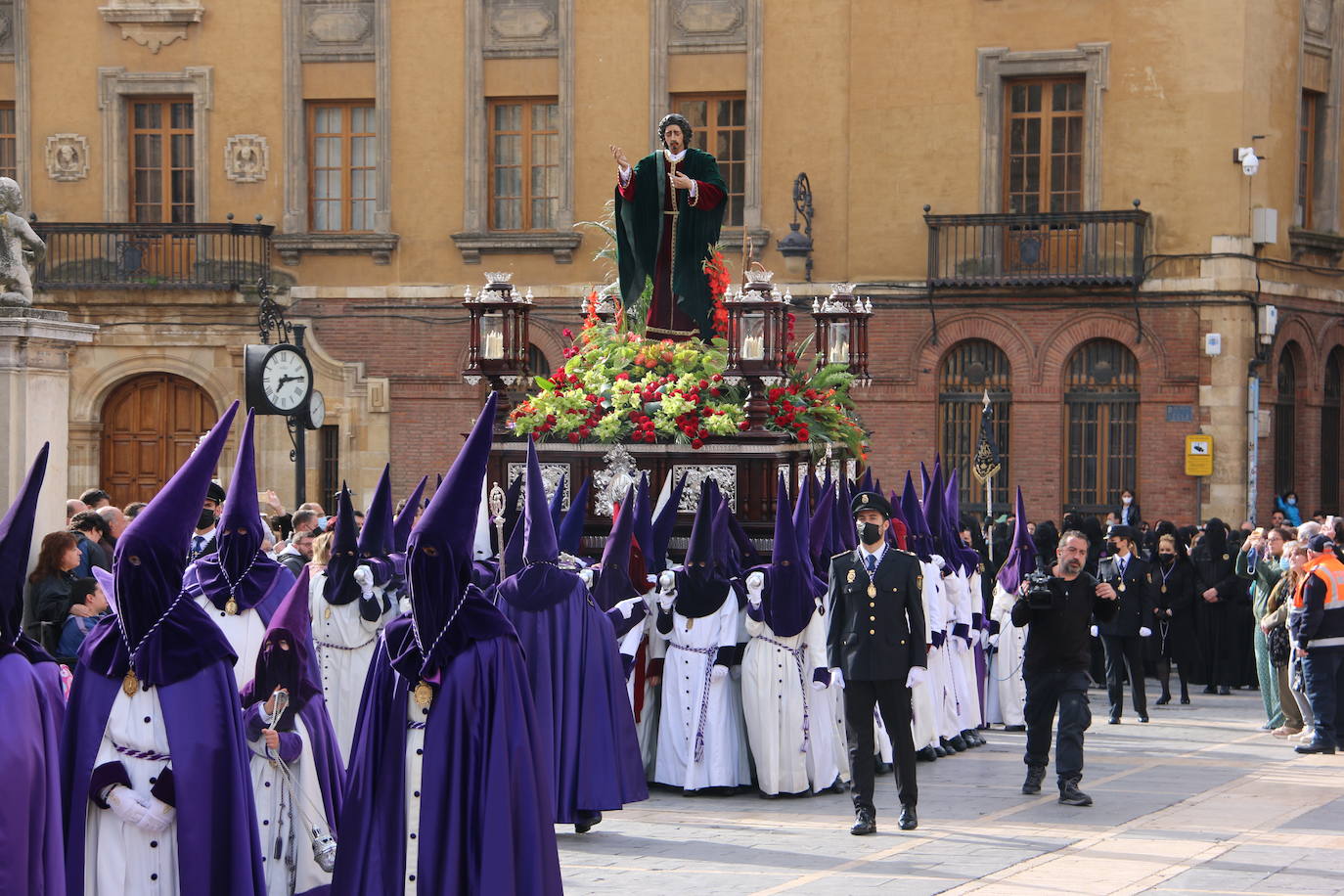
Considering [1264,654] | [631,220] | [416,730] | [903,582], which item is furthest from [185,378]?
[416,730]

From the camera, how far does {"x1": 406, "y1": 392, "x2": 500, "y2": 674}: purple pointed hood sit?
24.5 ft

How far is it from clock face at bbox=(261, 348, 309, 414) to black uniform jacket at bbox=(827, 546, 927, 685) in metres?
8.99

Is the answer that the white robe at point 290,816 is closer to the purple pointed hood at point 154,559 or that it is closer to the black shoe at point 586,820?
the purple pointed hood at point 154,559

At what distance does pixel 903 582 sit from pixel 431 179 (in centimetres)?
2024

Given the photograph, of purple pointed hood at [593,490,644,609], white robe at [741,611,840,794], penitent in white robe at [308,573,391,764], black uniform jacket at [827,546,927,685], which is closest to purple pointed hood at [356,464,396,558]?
penitent in white robe at [308,573,391,764]

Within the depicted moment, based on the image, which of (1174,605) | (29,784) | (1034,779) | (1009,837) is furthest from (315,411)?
(29,784)

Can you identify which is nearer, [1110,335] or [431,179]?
[1110,335]

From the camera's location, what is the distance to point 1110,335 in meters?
28.3

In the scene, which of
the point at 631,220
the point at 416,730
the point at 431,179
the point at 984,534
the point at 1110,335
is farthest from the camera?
the point at 431,179

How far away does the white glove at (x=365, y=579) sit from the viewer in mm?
11659

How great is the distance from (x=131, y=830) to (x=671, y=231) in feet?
32.2

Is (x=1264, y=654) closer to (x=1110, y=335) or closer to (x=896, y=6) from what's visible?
(x=1110, y=335)

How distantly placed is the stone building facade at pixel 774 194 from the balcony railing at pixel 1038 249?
0.04 m

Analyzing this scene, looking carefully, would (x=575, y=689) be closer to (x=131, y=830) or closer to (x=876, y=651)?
(x=876, y=651)
